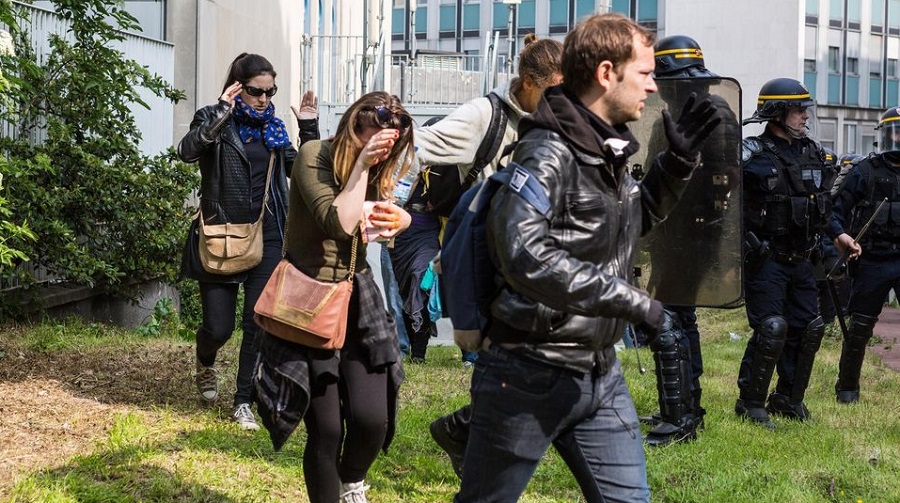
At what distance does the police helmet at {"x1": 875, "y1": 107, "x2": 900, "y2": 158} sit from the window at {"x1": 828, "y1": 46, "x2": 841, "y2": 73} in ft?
157

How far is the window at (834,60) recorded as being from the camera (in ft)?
180

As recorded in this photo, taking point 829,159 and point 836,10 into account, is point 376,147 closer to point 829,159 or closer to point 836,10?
point 829,159

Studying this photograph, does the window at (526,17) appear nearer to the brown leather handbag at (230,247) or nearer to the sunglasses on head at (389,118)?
the brown leather handbag at (230,247)

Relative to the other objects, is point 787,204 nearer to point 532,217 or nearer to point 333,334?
point 333,334

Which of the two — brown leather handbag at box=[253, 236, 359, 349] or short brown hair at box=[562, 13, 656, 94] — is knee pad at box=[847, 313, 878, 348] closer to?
brown leather handbag at box=[253, 236, 359, 349]

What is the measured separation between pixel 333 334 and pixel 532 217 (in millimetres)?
1494

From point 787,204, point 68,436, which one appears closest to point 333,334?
point 68,436

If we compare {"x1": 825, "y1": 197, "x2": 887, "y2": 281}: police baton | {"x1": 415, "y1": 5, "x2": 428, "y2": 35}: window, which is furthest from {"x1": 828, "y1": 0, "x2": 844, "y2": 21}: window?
{"x1": 825, "y1": 197, "x2": 887, "y2": 281}: police baton

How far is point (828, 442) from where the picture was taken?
7.19 meters

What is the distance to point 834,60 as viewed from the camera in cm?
5509

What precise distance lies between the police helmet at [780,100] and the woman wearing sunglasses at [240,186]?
9.78 feet

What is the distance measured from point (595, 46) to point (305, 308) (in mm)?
1592

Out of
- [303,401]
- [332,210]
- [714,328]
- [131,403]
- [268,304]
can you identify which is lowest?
[714,328]

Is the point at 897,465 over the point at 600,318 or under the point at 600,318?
under
